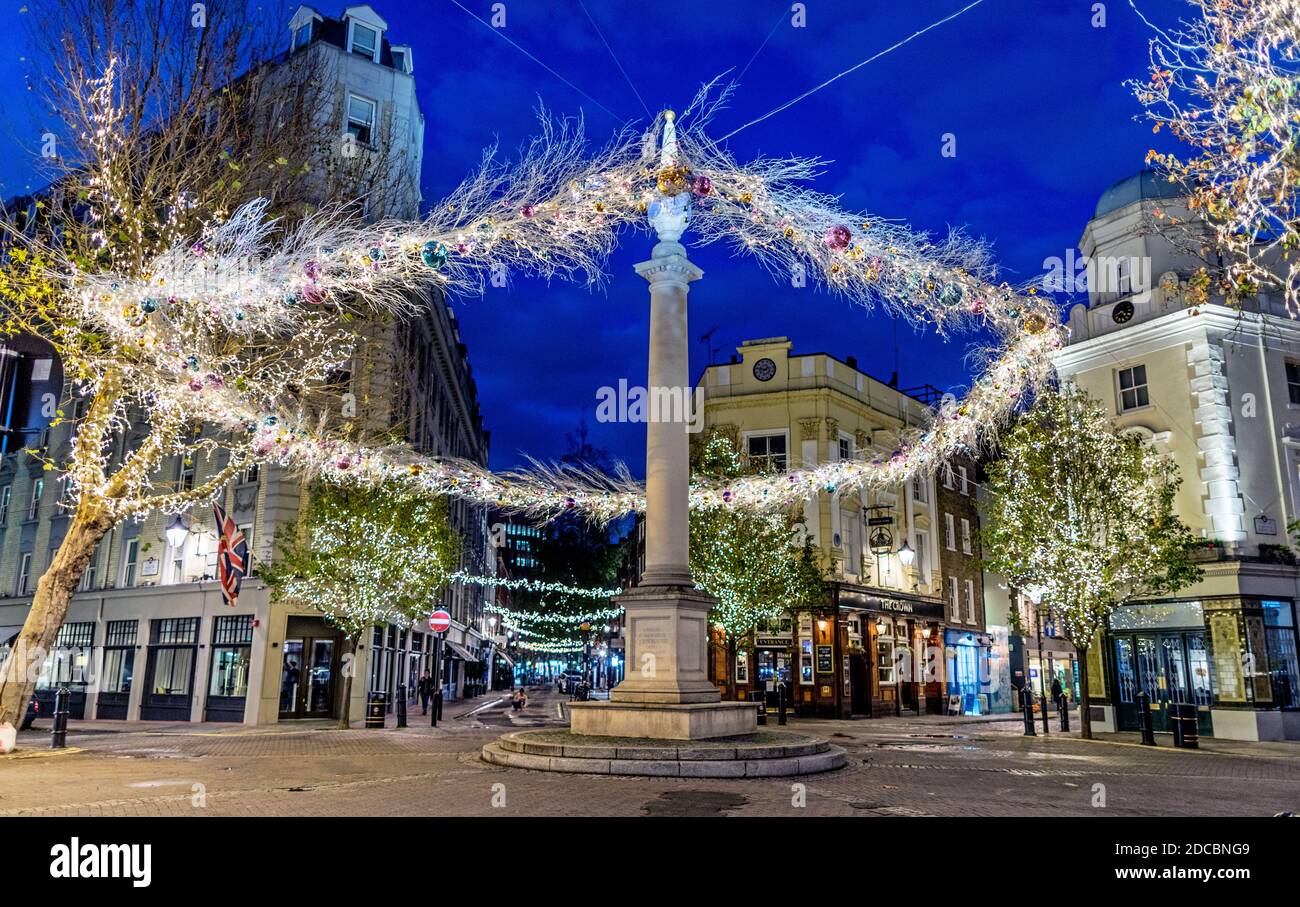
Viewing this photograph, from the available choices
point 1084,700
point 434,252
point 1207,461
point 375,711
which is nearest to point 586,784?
point 434,252

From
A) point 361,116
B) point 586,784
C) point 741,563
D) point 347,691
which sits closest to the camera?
point 586,784

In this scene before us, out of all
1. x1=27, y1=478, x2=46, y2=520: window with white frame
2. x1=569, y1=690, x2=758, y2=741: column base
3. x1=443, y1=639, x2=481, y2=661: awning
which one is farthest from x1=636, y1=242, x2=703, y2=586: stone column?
x1=27, y1=478, x2=46, y2=520: window with white frame

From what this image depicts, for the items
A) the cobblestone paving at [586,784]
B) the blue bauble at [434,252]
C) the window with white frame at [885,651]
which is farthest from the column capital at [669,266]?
the window with white frame at [885,651]

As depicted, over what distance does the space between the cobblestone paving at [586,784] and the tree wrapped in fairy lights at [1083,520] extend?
162 inches

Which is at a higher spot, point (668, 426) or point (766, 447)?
point (766, 447)

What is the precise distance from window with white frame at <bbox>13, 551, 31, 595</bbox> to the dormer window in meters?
24.9

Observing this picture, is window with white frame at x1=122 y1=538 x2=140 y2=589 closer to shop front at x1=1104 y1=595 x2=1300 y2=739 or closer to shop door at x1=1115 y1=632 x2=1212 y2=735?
shop front at x1=1104 y1=595 x2=1300 y2=739

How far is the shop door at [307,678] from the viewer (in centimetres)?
2862

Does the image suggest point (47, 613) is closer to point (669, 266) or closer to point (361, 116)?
point (669, 266)

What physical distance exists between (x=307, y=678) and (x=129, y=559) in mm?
9914

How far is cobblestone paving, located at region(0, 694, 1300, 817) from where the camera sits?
9328 mm

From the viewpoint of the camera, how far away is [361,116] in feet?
111

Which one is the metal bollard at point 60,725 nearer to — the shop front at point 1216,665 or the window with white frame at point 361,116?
the window with white frame at point 361,116
